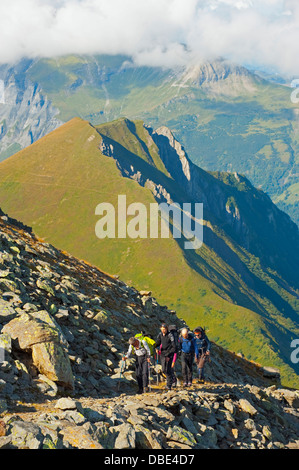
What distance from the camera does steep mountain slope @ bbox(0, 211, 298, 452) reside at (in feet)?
60.1

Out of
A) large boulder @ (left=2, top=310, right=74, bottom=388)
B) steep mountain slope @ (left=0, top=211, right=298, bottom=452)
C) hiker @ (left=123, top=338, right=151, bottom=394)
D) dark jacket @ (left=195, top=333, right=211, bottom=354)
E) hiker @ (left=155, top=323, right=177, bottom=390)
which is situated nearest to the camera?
steep mountain slope @ (left=0, top=211, right=298, bottom=452)

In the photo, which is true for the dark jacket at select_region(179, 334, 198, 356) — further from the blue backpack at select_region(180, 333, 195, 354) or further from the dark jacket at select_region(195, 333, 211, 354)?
the dark jacket at select_region(195, 333, 211, 354)

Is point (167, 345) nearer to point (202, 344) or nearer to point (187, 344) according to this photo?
point (187, 344)

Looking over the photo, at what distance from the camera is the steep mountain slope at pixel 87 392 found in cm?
1831

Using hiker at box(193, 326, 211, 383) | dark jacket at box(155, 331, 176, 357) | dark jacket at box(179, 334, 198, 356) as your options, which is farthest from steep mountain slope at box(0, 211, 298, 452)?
hiker at box(193, 326, 211, 383)

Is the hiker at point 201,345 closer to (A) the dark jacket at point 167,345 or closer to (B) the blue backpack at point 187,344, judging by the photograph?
(B) the blue backpack at point 187,344

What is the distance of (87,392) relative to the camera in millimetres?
26656

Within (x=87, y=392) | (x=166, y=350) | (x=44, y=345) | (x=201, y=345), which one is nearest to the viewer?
(x=44, y=345)

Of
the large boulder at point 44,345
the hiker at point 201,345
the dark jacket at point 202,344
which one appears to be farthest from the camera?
the dark jacket at point 202,344

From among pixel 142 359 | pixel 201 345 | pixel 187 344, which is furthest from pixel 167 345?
pixel 201 345

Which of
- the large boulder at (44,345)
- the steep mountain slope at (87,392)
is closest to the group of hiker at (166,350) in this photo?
the steep mountain slope at (87,392)

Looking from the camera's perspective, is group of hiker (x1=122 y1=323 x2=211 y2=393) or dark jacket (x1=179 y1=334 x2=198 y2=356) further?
dark jacket (x1=179 y1=334 x2=198 y2=356)
